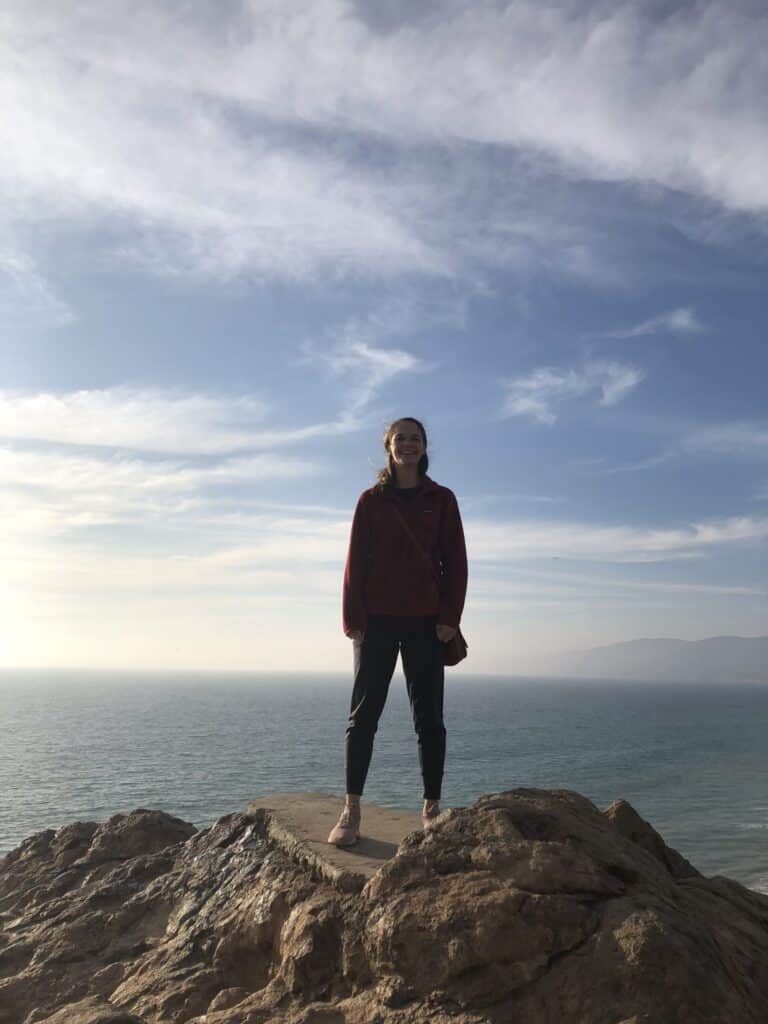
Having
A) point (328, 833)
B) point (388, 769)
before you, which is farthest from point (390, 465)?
point (388, 769)

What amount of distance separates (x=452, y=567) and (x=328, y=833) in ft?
7.83

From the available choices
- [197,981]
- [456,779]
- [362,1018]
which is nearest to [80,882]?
[197,981]

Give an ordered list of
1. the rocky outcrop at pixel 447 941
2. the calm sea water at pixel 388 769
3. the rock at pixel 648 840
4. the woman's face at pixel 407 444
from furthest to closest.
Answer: the calm sea water at pixel 388 769 → the woman's face at pixel 407 444 → the rock at pixel 648 840 → the rocky outcrop at pixel 447 941

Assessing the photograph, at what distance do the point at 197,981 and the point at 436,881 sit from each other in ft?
6.26

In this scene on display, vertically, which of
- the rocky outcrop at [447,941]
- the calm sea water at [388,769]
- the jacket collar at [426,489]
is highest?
the jacket collar at [426,489]

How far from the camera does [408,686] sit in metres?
5.89

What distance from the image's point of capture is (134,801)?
3481 cm

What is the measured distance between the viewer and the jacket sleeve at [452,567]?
19.5 feet

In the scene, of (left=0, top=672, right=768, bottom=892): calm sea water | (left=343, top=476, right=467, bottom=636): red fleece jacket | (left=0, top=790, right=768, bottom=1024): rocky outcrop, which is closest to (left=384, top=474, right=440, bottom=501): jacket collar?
(left=343, top=476, right=467, bottom=636): red fleece jacket

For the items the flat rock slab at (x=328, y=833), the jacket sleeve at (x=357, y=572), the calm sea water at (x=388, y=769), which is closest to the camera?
the flat rock slab at (x=328, y=833)

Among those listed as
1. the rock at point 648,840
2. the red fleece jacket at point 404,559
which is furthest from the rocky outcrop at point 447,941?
the red fleece jacket at point 404,559

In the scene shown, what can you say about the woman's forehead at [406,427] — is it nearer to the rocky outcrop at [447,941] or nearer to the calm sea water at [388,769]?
the rocky outcrop at [447,941]

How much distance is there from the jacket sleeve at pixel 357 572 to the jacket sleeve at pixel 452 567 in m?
0.62

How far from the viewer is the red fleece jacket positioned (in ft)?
19.5
